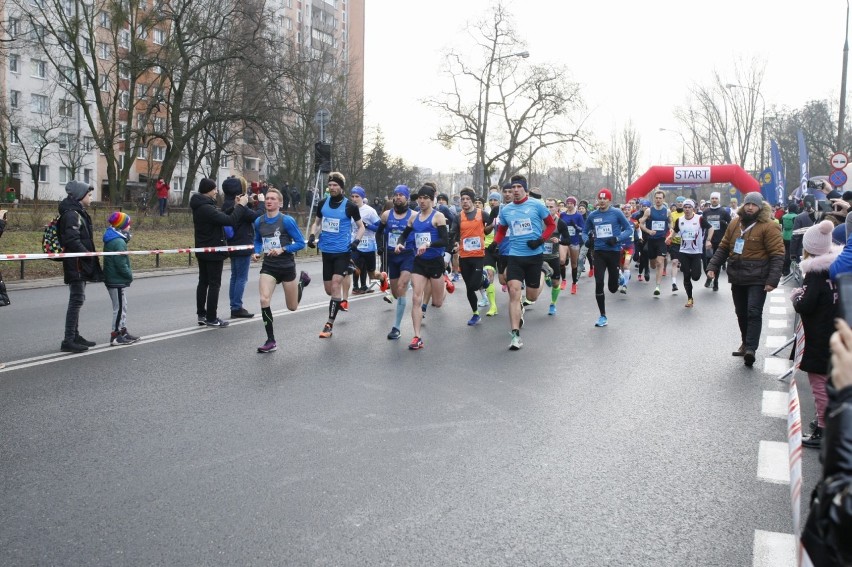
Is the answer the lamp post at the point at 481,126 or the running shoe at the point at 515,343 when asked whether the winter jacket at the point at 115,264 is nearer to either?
the running shoe at the point at 515,343

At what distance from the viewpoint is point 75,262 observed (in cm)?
896

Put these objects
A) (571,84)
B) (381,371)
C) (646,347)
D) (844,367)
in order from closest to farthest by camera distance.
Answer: (844,367), (381,371), (646,347), (571,84)

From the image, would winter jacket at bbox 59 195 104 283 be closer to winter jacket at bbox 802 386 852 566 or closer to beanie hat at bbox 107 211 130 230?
beanie hat at bbox 107 211 130 230

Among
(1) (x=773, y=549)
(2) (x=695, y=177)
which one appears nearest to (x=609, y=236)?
(1) (x=773, y=549)

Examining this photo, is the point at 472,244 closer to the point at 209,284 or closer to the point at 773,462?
the point at 209,284

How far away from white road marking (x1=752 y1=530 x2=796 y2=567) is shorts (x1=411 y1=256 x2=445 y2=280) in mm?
6575

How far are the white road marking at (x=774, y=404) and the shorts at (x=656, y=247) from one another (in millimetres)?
10947

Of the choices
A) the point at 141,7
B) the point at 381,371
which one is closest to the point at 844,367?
the point at 381,371

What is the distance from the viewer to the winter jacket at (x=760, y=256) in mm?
8500

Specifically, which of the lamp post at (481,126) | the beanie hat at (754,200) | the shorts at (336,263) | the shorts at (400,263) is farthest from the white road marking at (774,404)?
the lamp post at (481,126)

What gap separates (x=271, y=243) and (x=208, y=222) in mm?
1941

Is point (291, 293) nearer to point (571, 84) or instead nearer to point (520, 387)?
point (520, 387)

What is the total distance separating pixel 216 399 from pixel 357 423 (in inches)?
57.9

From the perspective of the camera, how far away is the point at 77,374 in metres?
7.66
